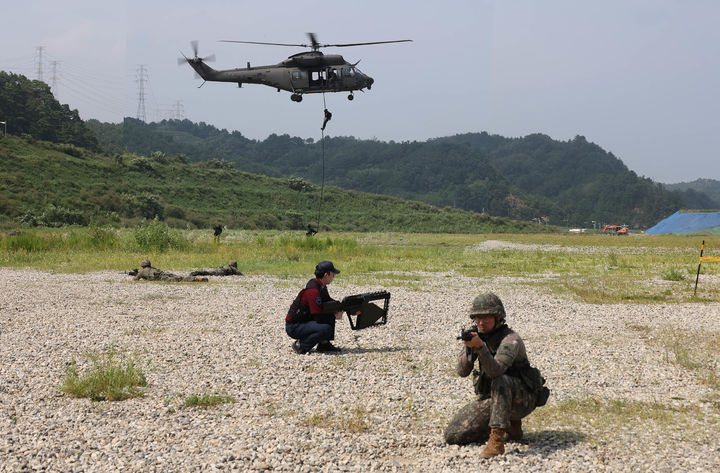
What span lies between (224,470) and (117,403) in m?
2.91

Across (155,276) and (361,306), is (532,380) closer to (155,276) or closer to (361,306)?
(361,306)

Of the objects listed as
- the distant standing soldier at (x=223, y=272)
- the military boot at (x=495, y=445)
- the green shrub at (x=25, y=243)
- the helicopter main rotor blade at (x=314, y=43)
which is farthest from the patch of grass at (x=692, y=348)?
the green shrub at (x=25, y=243)

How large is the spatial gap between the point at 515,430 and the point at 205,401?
13.2ft

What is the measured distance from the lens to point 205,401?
8594 millimetres

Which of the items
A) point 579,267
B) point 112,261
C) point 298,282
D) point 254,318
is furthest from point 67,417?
point 579,267

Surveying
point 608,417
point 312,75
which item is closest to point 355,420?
point 608,417

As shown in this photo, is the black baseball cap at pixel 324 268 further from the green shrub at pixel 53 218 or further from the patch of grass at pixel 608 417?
the green shrub at pixel 53 218

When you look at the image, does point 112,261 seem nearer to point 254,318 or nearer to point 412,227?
point 254,318

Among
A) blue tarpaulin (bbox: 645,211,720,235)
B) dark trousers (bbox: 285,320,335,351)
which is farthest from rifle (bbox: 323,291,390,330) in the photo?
blue tarpaulin (bbox: 645,211,720,235)

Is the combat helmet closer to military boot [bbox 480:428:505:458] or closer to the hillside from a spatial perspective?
military boot [bbox 480:428:505:458]

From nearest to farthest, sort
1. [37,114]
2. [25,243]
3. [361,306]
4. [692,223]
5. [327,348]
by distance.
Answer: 1. [361,306]
2. [327,348]
3. [25,243]
4. [692,223]
5. [37,114]

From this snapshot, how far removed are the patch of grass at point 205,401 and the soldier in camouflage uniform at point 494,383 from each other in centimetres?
321

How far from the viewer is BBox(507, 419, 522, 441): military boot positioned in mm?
6844

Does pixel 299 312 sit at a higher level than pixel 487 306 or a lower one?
lower
